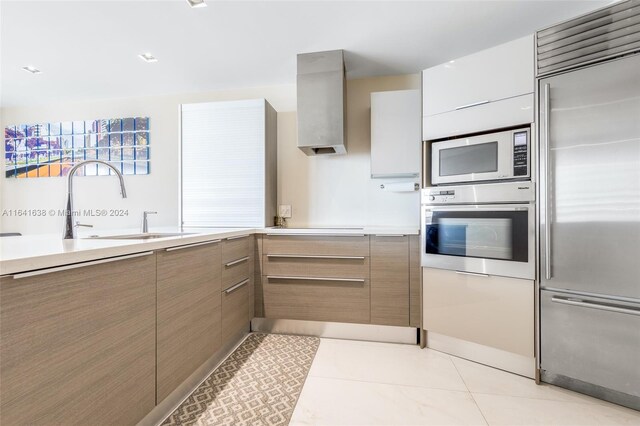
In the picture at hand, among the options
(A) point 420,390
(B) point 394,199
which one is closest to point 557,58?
(B) point 394,199

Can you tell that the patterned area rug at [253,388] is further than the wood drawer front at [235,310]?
No

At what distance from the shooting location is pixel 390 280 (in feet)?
7.44

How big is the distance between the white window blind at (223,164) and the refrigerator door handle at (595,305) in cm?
221

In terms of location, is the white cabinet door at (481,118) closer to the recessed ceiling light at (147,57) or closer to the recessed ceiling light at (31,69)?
the recessed ceiling light at (147,57)

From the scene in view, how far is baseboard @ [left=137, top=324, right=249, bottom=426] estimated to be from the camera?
135 centimetres

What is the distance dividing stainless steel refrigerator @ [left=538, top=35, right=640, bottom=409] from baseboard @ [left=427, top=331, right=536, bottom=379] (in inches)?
3.6

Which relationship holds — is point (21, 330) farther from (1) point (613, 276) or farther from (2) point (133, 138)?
(2) point (133, 138)

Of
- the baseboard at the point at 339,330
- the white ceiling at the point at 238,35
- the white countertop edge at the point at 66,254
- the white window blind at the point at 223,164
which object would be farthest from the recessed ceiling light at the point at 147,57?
the baseboard at the point at 339,330

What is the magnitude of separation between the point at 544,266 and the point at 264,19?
7.97ft

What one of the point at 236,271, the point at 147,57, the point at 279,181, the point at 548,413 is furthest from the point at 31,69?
the point at 548,413

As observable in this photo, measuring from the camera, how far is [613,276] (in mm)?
1521

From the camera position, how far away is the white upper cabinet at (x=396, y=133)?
8.22ft

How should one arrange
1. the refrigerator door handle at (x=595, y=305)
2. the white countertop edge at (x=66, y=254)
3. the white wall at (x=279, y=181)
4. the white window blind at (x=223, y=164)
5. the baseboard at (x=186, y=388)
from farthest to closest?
the white wall at (x=279, y=181)
the white window blind at (x=223, y=164)
the refrigerator door handle at (x=595, y=305)
the baseboard at (x=186, y=388)
the white countertop edge at (x=66, y=254)

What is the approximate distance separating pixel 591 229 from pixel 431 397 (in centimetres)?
127
